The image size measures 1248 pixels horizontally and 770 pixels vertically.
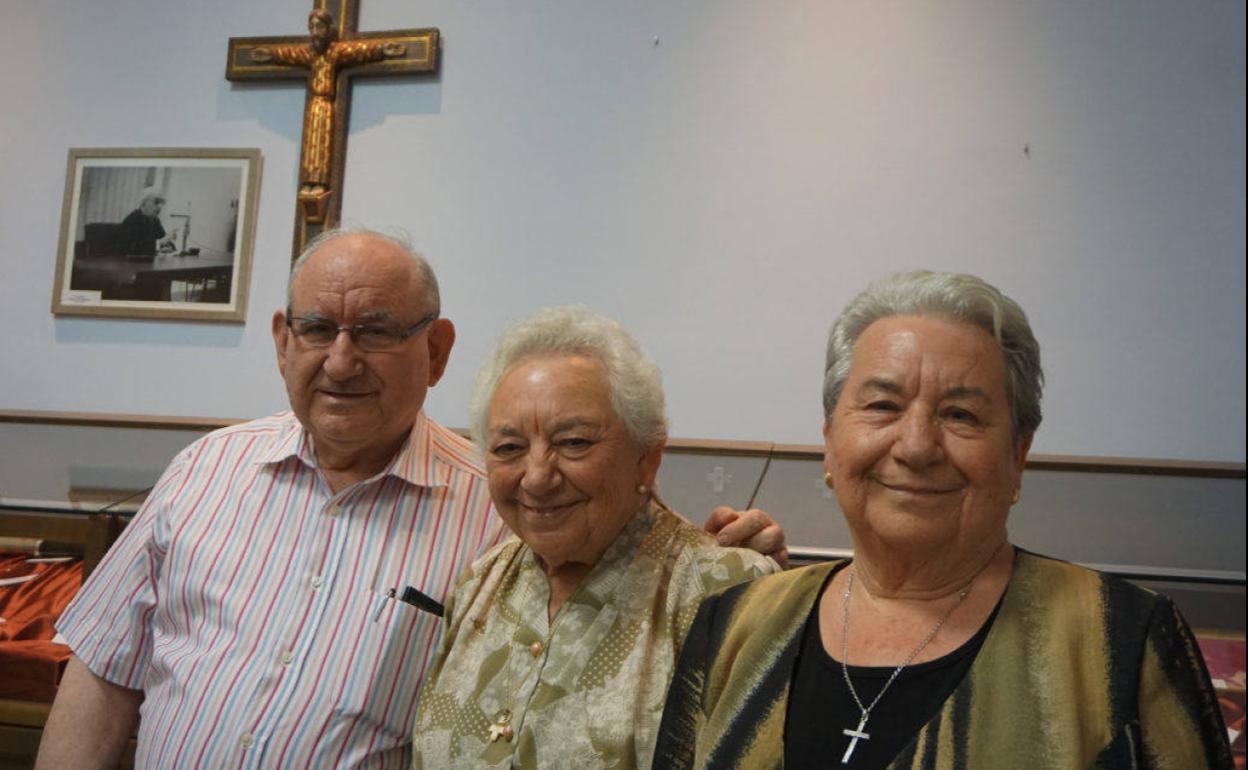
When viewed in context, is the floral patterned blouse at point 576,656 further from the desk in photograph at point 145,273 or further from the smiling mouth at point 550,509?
the desk in photograph at point 145,273

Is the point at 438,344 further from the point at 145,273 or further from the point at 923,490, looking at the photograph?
the point at 145,273

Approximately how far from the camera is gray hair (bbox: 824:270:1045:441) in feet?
4.38

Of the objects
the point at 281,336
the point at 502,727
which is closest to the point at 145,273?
the point at 281,336

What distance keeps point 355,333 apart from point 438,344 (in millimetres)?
205

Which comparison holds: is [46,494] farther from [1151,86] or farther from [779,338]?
[1151,86]

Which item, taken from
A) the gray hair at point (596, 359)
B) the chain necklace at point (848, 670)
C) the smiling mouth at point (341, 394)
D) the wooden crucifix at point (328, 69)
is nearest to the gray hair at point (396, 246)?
the smiling mouth at point (341, 394)

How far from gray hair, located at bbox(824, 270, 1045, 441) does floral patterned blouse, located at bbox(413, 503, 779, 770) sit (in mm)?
448

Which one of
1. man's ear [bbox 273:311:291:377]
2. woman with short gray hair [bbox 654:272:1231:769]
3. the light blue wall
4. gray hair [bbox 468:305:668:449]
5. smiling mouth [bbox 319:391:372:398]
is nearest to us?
Result: woman with short gray hair [bbox 654:272:1231:769]

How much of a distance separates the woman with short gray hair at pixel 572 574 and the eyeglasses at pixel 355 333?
0.36 metres

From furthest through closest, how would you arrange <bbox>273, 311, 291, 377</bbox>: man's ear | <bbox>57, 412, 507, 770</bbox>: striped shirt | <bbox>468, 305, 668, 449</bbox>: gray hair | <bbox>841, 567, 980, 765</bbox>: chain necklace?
<bbox>273, 311, 291, 377</bbox>: man's ear → <bbox>57, 412, 507, 770</bbox>: striped shirt → <bbox>468, 305, 668, 449</bbox>: gray hair → <bbox>841, 567, 980, 765</bbox>: chain necklace

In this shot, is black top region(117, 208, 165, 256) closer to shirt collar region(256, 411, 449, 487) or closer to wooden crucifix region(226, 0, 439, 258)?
wooden crucifix region(226, 0, 439, 258)

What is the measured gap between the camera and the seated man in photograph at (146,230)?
11.5 ft

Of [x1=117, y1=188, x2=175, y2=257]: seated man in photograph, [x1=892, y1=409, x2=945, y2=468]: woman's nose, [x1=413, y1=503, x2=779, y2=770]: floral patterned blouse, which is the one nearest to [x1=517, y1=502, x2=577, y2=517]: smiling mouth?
[x1=413, y1=503, x2=779, y2=770]: floral patterned blouse

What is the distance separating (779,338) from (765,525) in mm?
1388
